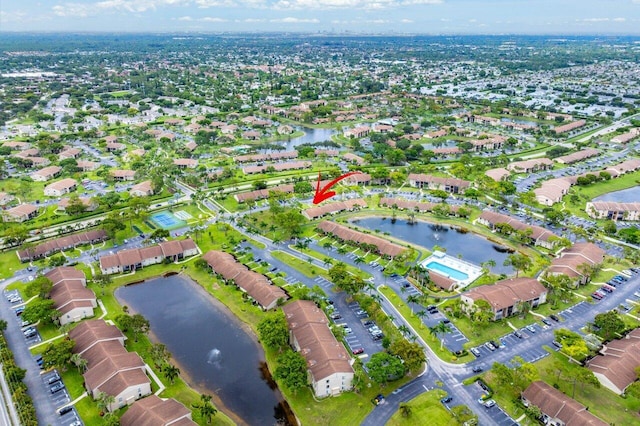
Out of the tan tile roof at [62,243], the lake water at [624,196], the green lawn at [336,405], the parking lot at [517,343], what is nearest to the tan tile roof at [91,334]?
the green lawn at [336,405]

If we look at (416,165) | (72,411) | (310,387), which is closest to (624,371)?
(310,387)

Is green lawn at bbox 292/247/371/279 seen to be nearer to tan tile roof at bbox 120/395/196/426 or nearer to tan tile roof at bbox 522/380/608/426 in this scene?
tan tile roof at bbox 522/380/608/426

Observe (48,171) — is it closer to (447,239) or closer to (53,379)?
(53,379)

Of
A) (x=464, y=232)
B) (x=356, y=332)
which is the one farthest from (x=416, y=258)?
(x=356, y=332)

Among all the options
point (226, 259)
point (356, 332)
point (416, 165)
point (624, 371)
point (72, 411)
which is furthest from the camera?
point (416, 165)

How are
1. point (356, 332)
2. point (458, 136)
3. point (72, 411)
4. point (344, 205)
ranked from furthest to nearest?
point (458, 136) → point (344, 205) → point (356, 332) → point (72, 411)

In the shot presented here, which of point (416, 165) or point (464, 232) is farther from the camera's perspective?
point (416, 165)

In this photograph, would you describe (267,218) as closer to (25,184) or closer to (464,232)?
(464,232)
